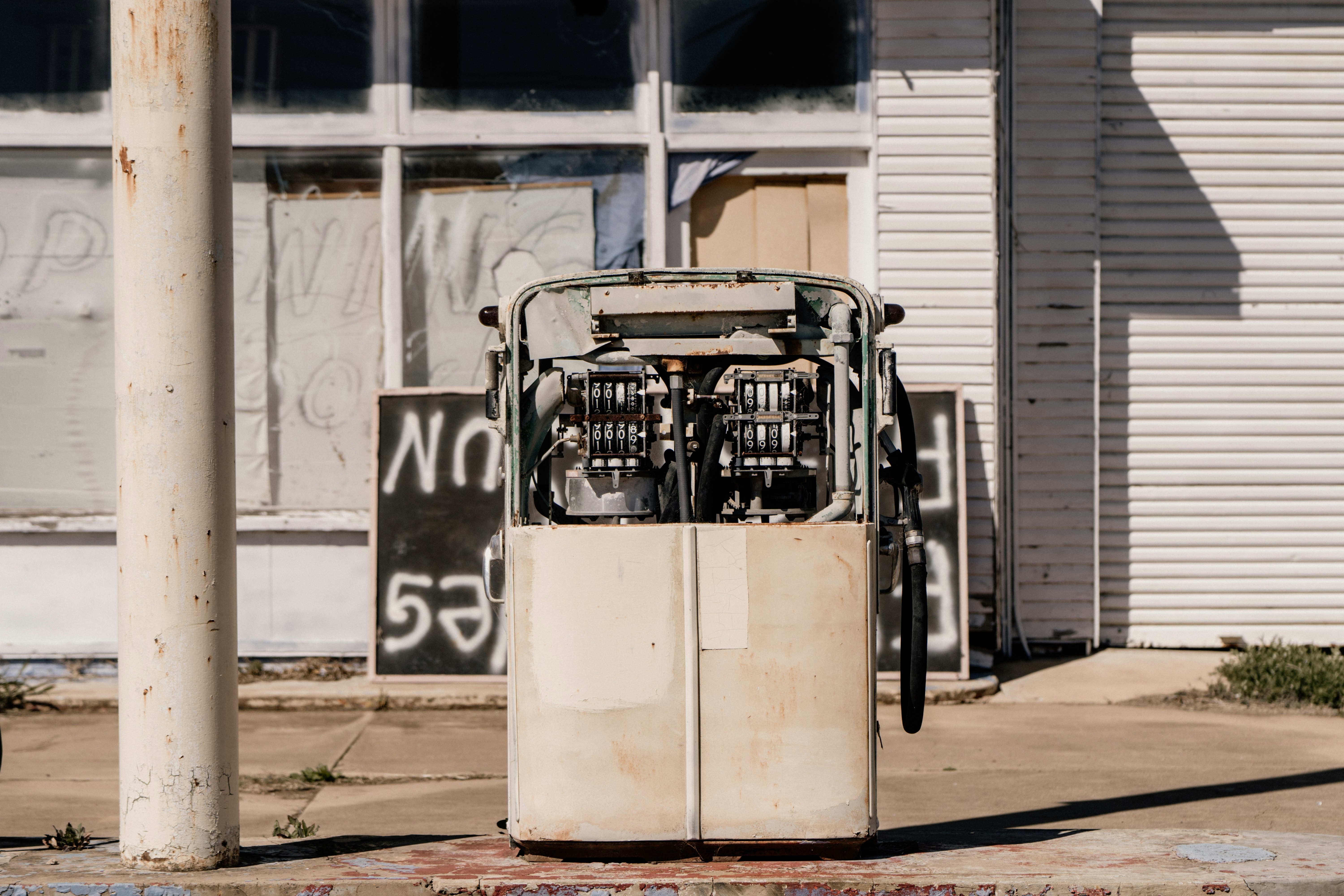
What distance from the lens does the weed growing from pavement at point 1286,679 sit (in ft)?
24.6

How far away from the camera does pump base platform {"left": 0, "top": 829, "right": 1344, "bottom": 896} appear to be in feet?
12.7

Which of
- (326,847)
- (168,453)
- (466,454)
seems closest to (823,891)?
(326,847)

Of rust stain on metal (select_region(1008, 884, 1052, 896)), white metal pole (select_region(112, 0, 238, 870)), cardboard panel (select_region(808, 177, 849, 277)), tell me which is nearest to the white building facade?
cardboard panel (select_region(808, 177, 849, 277))

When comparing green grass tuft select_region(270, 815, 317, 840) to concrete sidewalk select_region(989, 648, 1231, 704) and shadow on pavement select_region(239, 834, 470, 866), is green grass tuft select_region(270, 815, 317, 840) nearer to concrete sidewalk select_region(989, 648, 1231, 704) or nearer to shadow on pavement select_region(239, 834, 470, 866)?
shadow on pavement select_region(239, 834, 470, 866)

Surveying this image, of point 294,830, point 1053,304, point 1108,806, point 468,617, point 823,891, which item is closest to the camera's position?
point 823,891

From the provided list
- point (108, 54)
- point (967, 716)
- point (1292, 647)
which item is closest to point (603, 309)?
point (967, 716)

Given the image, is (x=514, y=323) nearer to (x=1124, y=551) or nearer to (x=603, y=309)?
(x=603, y=309)

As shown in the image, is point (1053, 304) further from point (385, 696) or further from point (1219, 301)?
point (385, 696)

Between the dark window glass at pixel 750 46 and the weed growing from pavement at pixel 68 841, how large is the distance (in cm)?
537

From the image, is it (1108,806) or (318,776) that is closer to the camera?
(1108,806)

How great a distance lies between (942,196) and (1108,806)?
156 inches

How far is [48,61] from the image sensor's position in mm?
8023

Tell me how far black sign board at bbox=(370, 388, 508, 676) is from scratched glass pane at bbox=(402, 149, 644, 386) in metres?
0.51

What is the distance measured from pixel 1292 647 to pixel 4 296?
8.10 m
